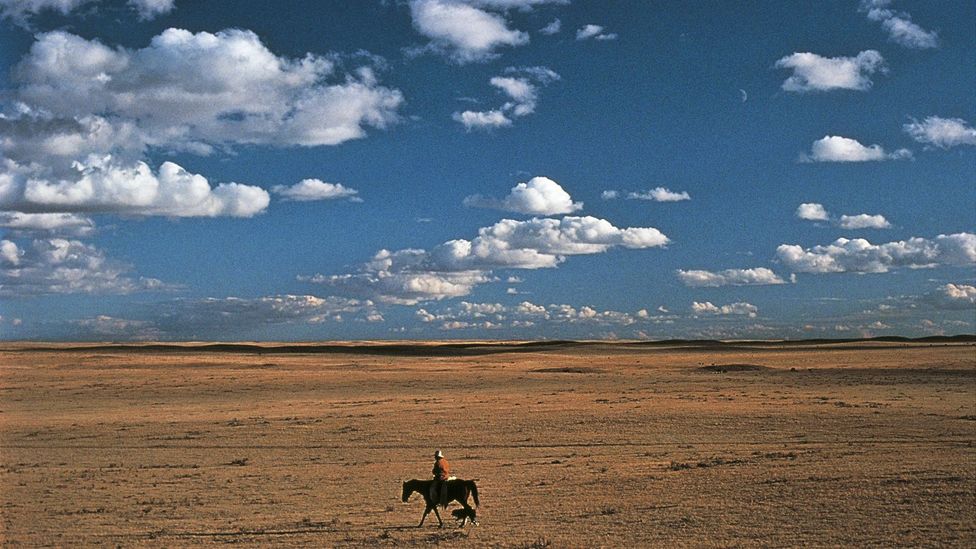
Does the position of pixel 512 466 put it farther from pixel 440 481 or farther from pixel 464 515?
pixel 440 481

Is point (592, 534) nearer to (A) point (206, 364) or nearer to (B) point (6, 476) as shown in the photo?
(B) point (6, 476)

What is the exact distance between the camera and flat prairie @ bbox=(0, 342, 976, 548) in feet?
56.2

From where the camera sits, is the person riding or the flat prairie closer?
the person riding

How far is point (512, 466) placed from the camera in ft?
82.9

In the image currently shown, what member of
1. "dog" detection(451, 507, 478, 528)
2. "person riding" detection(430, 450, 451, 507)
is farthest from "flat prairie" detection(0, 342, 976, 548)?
"person riding" detection(430, 450, 451, 507)

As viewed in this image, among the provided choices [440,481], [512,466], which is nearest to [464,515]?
[440,481]

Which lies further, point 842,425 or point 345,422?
point 345,422

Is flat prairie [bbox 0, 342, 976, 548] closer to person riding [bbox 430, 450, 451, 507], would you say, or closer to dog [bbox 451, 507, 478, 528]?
dog [bbox 451, 507, 478, 528]

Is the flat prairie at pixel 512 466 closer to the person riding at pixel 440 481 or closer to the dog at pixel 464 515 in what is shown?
the dog at pixel 464 515

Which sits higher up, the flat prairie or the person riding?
the person riding

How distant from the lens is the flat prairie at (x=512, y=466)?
17125 mm

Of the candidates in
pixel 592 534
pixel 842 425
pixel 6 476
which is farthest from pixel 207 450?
pixel 842 425

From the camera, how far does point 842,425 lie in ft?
107

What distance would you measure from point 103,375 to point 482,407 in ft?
154
